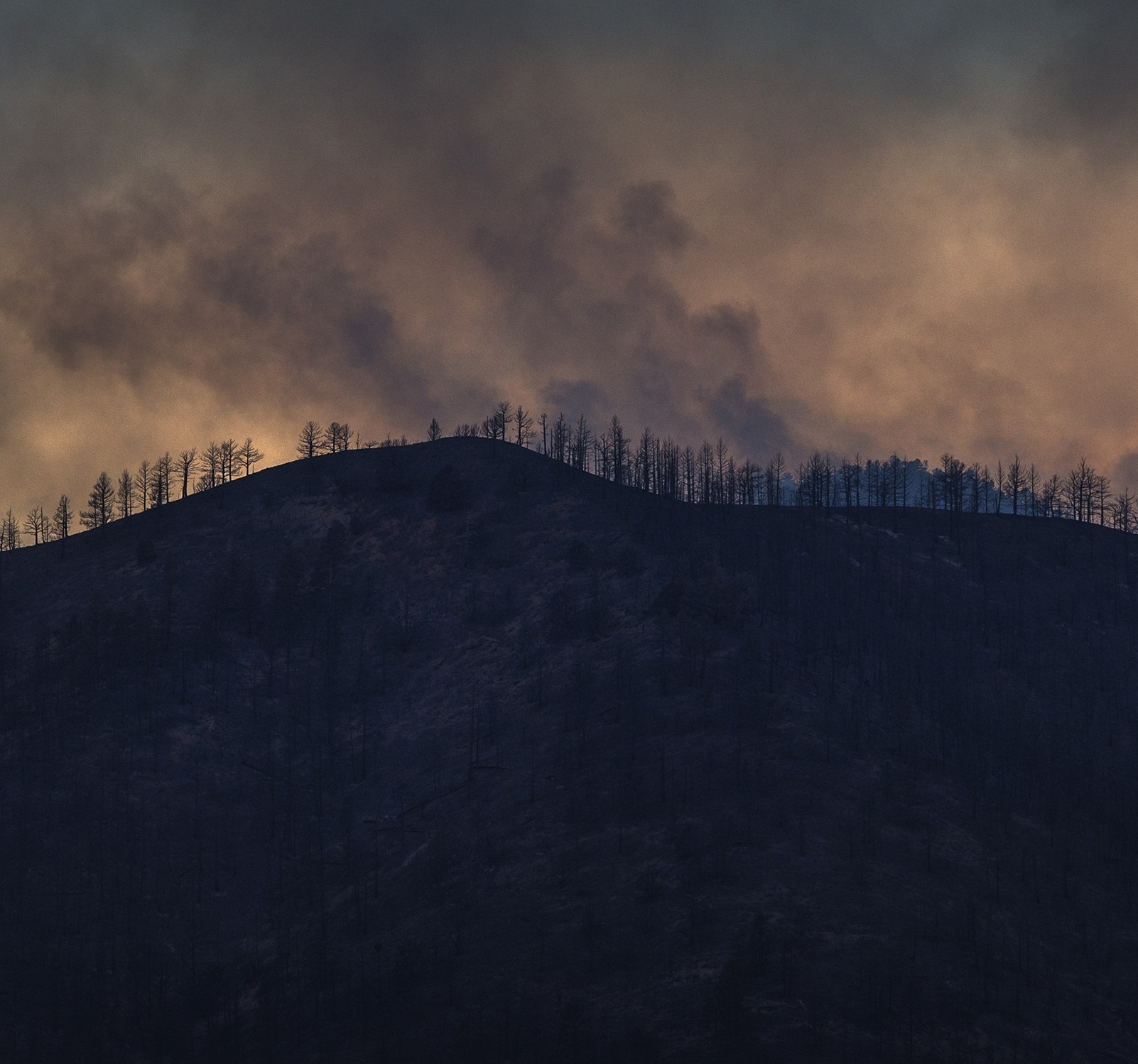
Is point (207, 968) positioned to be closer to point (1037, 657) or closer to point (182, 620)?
point (182, 620)

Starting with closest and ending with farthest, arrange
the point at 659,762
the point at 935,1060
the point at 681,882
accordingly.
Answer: the point at 935,1060 → the point at 681,882 → the point at 659,762

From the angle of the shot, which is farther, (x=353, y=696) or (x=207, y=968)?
(x=353, y=696)

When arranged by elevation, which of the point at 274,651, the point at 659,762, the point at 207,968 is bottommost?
the point at 207,968

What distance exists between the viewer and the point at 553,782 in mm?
118875

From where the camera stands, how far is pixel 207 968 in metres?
108

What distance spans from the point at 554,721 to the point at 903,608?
189ft

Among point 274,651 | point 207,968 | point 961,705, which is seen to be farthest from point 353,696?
point 961,705

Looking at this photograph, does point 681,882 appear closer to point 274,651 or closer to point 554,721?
point 554,721

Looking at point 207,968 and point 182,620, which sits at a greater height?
point 182,620

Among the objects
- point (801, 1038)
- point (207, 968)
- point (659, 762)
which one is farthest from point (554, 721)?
point (801, 1038)

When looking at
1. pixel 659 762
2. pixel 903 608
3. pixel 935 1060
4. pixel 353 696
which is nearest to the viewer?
pixel 935 1060

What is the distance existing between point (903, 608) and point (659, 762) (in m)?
60.6

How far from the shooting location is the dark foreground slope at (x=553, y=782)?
87.0 metres

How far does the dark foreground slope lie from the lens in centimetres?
8700
